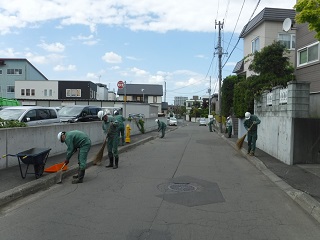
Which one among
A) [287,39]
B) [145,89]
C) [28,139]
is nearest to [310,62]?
[287,39]

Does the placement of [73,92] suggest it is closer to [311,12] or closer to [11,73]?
[11,73]

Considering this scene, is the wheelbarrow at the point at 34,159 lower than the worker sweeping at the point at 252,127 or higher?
lower

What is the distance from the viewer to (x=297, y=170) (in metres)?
10.0

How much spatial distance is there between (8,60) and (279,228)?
6855 centimetres

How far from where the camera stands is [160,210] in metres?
6.08

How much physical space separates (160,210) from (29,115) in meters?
10.5

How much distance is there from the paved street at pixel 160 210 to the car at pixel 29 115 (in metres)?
6.18

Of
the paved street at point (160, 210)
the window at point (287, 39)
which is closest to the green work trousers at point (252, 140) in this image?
the paved street at point (160, 210)

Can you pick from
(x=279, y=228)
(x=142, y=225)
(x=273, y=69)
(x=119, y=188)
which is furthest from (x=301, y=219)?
(x=273, y=69)

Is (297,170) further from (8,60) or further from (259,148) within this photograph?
(8,60)

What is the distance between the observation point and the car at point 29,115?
14.2 metres

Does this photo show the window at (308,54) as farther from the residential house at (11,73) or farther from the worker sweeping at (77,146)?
the residential house at (11,73)

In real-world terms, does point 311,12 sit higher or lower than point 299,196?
higher

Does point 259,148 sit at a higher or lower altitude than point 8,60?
lower
